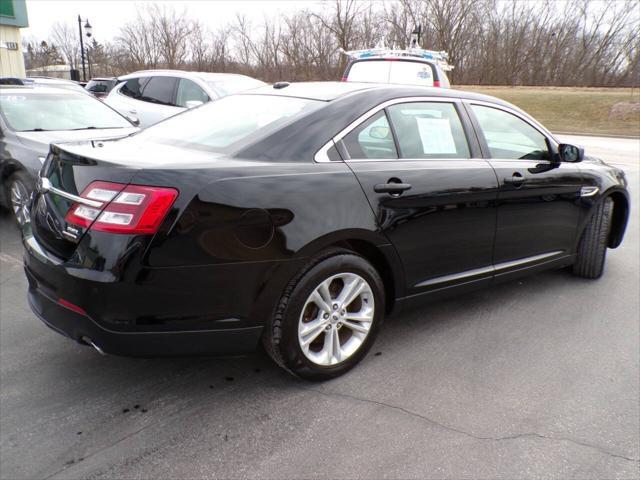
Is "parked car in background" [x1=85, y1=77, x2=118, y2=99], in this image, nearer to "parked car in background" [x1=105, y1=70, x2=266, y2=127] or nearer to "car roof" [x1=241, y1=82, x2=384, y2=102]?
"parked car in background" [x1=105, y1=70, x2=266, y2=127]

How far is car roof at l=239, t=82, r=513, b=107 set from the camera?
3.25 meters

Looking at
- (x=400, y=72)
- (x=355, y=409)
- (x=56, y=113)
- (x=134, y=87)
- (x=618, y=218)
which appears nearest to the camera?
(x=355, y=409)

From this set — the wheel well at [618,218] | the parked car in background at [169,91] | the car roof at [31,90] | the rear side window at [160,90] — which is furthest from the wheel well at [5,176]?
the wheel well at [618,218]

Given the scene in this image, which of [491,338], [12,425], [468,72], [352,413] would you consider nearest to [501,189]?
[491,338]

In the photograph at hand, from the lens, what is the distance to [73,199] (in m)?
2.52

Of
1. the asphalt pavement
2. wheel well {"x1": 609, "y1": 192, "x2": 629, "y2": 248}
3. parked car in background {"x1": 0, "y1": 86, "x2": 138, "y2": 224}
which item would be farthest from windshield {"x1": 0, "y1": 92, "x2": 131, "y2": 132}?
wheel well {"x1": 609, "y1": 192, "x2": 629, "y2": 248}

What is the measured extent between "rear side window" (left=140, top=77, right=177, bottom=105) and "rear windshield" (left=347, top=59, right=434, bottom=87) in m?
3.35

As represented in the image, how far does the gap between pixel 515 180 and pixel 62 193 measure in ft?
9.34

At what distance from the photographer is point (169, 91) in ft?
32.2

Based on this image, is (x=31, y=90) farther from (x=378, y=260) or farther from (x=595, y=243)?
(x=595, y=243)

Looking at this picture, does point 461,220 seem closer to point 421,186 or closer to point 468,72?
point 421,186

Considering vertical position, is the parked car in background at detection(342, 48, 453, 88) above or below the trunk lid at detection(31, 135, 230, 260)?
above

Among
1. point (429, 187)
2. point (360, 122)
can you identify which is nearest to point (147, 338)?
point (360, 122)

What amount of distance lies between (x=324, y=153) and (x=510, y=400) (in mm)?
1656
